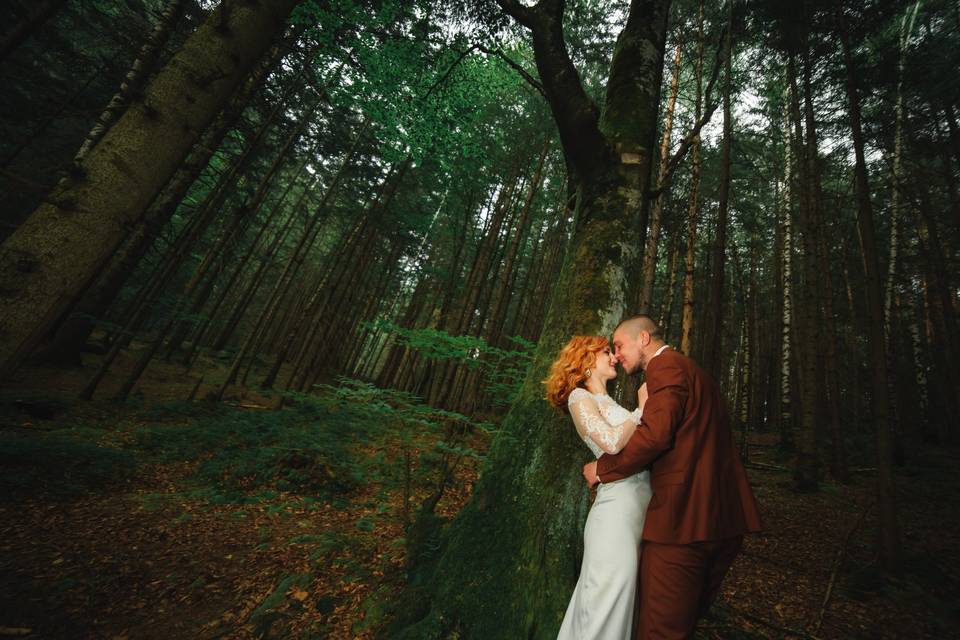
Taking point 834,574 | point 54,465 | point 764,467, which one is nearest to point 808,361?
point 764,467

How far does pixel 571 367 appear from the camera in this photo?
2406 millimetres

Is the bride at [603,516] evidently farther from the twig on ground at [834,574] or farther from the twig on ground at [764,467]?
the twig on ground at [764,467]

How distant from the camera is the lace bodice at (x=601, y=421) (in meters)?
2.03

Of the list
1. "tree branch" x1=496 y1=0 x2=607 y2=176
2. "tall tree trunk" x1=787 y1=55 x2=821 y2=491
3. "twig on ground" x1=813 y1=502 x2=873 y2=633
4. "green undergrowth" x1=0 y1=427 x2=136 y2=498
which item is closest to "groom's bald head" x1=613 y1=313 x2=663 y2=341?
"tree branch" x1=496 y1=0 x2=607 y2=176

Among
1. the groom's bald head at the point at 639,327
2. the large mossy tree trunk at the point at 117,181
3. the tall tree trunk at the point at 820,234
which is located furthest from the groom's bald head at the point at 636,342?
the tall tree trunk at the point at 820,234

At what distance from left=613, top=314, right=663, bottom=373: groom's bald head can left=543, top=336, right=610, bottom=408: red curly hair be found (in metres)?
0.13

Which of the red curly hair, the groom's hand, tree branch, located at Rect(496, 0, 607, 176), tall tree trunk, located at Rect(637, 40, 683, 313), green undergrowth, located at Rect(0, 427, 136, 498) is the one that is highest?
tall tree trunk, located at Rect(637, 40, 683, 313)

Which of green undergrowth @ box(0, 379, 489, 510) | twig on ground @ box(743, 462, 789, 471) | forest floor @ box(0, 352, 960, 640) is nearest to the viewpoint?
forest floor @ box(0, 352, 960, 640)

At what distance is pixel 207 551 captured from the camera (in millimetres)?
3920

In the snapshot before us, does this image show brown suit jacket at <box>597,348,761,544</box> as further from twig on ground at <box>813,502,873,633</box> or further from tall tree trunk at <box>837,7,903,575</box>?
tall tree trunk at <box>837,7,903,575</box>

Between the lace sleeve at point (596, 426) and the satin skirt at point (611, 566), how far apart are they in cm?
24

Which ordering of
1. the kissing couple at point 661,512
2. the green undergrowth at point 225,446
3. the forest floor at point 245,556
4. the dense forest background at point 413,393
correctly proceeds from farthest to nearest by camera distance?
the green undergrowth at point 225,446 < the forest floor at point 245,556 < the dense forest background at point 413,393 < the kissing couple at point 661,512

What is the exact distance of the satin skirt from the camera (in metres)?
1.80

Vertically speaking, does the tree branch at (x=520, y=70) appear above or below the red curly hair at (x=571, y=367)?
above
